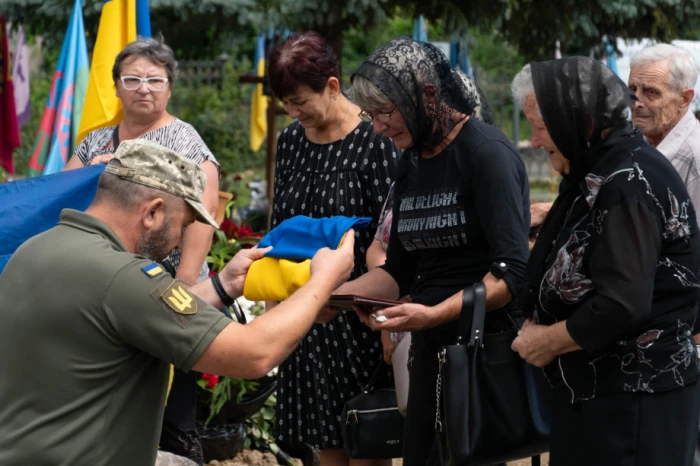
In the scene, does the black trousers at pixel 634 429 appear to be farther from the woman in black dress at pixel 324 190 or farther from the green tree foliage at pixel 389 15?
the green tree foliage at pixel 389 15

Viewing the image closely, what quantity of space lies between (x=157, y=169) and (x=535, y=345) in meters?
1.15

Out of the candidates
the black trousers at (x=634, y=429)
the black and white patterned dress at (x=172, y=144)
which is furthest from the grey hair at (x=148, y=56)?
the black trousers at (x=634, y=429)

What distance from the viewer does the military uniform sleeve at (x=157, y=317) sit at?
239 cm

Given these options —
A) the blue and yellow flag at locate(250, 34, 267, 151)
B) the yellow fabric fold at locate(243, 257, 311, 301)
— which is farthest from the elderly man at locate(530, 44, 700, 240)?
the blue and yellow flag at locate(250, 34, 267, 151)

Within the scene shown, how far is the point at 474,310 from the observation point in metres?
3.09

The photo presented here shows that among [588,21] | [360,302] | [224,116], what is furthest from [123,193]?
[224,116]

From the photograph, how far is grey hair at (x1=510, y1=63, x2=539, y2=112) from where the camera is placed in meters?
2.89

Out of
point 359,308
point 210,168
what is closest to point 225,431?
point 210,168

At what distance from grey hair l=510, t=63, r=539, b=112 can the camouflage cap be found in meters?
0.98

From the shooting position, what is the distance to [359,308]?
322 centimetres

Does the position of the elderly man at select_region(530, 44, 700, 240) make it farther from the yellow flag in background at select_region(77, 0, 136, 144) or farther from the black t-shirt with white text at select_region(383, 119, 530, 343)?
the yellow flag in background at select_region(77, 0, 136, 144)

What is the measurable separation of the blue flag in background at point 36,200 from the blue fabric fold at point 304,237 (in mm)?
1158

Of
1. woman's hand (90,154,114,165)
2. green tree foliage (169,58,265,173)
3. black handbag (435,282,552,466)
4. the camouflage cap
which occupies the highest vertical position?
the camouflage cap

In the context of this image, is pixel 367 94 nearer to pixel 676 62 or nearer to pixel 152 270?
pixel 152 270
